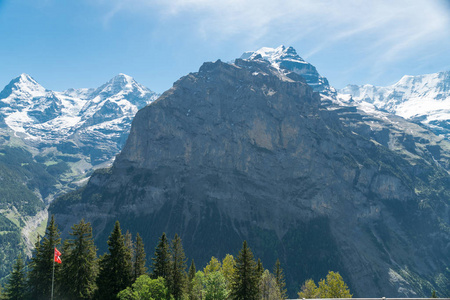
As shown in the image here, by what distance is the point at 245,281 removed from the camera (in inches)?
2274

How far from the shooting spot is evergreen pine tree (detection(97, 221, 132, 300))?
5900 centimetres

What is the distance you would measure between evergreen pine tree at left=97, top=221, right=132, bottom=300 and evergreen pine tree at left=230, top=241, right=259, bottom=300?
19427mm

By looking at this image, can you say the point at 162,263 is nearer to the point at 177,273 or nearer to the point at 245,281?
the point at 177,273

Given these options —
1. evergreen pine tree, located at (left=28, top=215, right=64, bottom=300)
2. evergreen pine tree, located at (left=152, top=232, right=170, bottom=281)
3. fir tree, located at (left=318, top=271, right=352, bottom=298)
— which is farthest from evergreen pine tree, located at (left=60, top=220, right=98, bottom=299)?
fir tree, located at (left=318, top=271, right=352, bottom=298)

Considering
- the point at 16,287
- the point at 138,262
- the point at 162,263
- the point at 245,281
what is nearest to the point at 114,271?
the point at 138,262

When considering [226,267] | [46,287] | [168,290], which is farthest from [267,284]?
[46,287]

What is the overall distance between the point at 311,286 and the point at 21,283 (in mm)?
65042

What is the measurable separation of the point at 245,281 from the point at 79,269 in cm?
2915

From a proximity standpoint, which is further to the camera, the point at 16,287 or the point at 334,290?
the point at 334,290

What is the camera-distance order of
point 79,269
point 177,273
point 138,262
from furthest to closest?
point 138,262, point 177,273, point 79,269

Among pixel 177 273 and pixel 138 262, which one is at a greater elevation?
pixel 138 262

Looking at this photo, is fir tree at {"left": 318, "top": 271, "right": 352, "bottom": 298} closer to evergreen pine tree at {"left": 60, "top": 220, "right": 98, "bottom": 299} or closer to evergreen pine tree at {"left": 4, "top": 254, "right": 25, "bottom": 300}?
evergreen pine tree at {"left": 60, "top": 220, "right": 98, "bottom": 299}

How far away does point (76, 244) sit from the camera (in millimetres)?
59750

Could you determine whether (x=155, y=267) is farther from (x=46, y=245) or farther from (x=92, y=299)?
(x=46, y=245)
